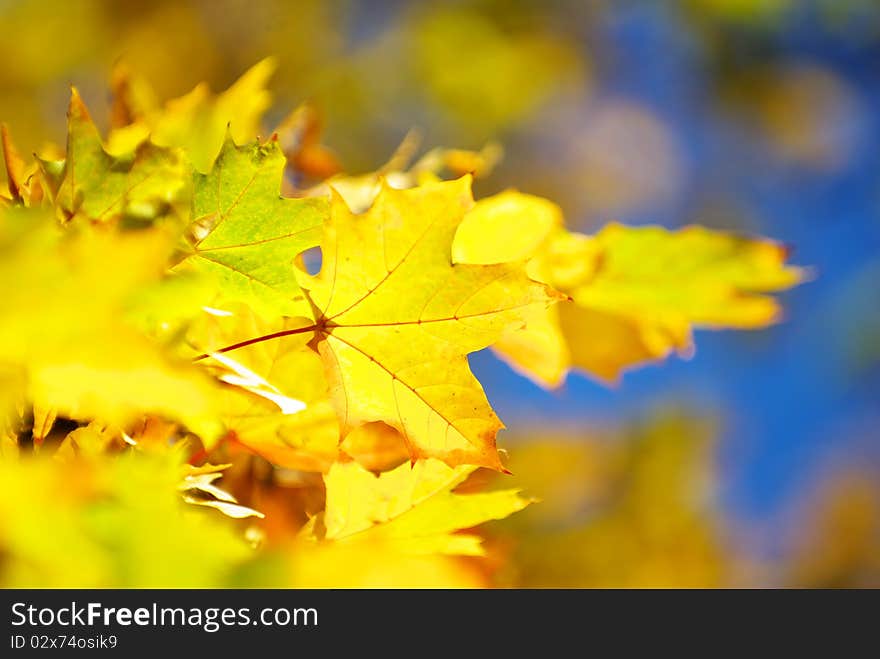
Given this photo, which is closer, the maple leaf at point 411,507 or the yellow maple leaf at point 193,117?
the maple leaf at point 411,507

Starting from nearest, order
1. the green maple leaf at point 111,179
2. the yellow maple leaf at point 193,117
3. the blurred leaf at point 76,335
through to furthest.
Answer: the blurred leaf at point 76,335 → the green maple leaf at point 111,179 → the yellow maple leaf at point 193,117

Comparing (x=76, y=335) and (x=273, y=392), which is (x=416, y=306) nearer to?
(x=273, y=392)

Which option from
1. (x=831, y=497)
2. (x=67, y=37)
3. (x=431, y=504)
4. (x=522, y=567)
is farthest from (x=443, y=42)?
(x=431, y=504)

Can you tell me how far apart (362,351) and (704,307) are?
40cm

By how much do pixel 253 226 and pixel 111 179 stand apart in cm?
7

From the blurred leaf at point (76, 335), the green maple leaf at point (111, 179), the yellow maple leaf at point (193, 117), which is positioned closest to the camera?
the blurred leaf at point (76, 335)

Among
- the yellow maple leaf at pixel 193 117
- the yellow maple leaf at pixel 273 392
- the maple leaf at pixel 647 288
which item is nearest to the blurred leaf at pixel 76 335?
the yellow maple leaf at pixel 273 392

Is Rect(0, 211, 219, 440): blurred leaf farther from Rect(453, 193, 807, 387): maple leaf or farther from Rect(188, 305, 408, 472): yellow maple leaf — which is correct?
Rect(453, 193, 807, 387): maple leaf

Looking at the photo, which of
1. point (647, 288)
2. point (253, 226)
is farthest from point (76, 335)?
point (647, 288)

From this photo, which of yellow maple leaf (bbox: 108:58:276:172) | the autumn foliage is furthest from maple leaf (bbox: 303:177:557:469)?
yellow maple leaf (bbox: 108:58:276:172)

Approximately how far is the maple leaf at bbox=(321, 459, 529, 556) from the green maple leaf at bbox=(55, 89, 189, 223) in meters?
0.15

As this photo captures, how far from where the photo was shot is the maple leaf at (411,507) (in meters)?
0.43

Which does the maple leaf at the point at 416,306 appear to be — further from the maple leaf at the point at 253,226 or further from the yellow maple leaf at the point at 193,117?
the yellow maple leaf at the point at 193,117

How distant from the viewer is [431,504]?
447mm
